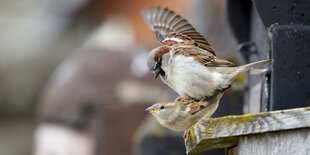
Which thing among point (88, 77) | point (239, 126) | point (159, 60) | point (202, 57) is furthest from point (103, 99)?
point (239, 126)

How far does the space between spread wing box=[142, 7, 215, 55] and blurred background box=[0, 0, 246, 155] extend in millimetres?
580

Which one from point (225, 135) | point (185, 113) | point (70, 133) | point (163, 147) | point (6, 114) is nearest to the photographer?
point (225, 135)

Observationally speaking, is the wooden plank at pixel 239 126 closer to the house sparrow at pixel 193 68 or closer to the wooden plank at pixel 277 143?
the wooden plank at pixel 277 143

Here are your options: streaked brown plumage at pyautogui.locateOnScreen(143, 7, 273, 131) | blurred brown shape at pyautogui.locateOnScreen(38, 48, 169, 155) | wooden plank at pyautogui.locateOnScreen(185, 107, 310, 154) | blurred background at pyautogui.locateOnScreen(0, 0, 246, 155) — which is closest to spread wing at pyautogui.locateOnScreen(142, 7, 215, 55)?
streaked brown plumage at pyautogui.locateOnScreen(143, 7, 273, 131)

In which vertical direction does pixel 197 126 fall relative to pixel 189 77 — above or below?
below

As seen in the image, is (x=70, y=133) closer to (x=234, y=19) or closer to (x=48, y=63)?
(x=234, y=19)

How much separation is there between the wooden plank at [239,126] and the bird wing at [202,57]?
1.94 ft

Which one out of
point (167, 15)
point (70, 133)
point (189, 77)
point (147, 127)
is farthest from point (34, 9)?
point (189, 77)

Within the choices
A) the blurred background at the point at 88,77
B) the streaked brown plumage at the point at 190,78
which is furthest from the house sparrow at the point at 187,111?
the blurred background at the point at 88,77

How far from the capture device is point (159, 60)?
3314 millimetres

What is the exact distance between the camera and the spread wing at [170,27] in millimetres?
3576

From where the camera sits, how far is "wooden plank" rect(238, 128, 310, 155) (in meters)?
2.39

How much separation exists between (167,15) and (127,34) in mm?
5906

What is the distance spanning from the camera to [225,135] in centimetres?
253
